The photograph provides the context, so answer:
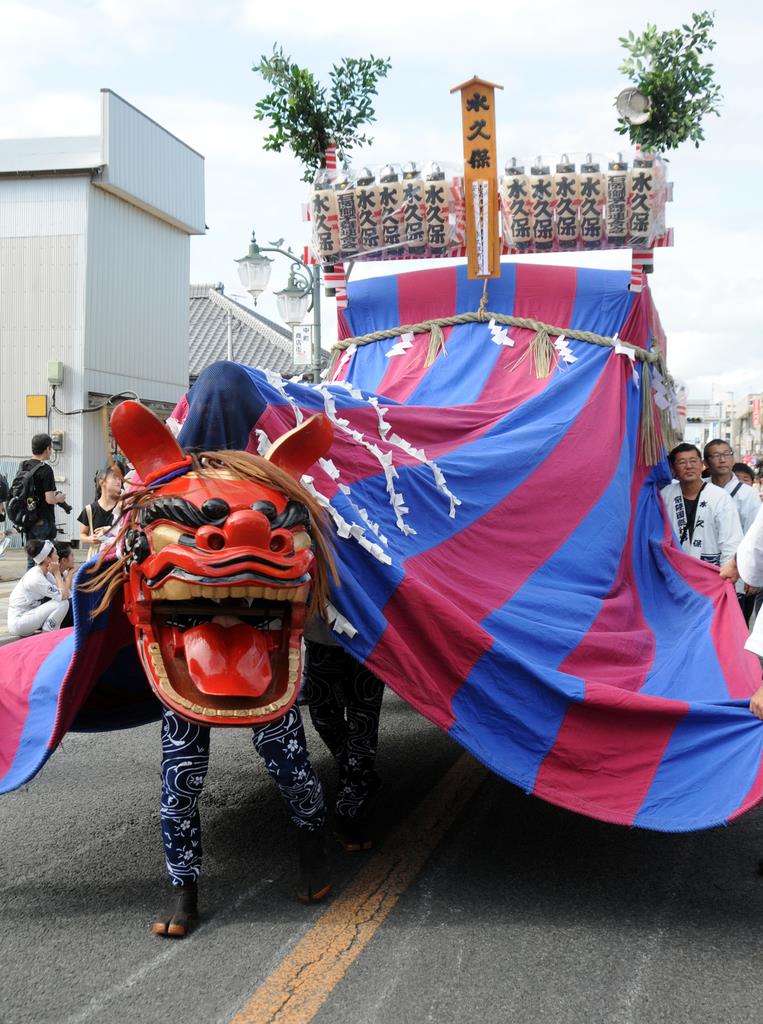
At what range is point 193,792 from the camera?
3.44 m

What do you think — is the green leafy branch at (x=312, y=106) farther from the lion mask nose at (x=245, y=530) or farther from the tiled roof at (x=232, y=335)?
the tiled roof at (x=232, y=335)

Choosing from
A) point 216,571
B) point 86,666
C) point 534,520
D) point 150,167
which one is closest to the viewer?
point 216,571

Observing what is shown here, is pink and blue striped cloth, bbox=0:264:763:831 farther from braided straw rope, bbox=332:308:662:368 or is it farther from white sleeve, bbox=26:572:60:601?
white sleeve, bbox=26:572:60:601

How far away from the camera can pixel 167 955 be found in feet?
10.6

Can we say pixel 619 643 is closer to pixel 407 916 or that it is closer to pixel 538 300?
pixel 407 916

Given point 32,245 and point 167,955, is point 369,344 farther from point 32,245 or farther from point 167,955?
point 32,245

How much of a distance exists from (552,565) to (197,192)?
17.5 m

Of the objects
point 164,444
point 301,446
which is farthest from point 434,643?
point 164,444

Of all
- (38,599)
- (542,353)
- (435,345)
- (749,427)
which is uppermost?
(749,427)

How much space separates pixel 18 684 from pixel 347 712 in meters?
1.32

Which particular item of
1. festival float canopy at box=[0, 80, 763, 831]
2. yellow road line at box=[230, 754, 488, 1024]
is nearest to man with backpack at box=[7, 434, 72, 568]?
festival float canopy at box=[0, 80, 763, 831]

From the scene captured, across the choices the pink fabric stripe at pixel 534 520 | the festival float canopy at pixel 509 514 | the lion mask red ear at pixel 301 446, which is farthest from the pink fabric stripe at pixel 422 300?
the lion mask red ear at pixel 301 446

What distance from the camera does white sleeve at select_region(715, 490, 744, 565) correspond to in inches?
248

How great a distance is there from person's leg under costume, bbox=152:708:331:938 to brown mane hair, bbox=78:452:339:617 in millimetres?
455
